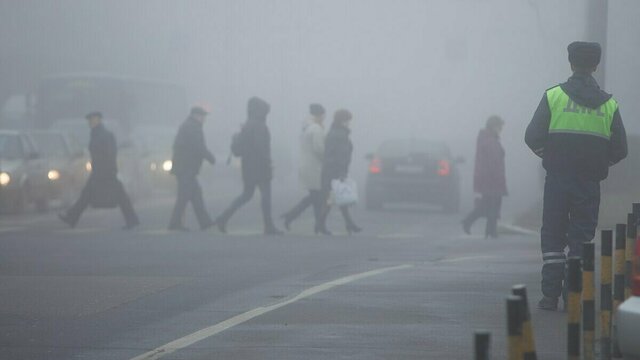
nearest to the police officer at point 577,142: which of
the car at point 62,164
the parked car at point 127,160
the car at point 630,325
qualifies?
the car at point 630,325

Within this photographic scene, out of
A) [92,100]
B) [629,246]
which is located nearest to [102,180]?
[629,246]

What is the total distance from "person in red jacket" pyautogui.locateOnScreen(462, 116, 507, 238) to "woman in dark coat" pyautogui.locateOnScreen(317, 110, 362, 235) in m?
1.83

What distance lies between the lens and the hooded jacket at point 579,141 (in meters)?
9.96

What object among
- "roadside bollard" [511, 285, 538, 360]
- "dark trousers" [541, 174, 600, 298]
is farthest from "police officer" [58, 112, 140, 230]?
"roadside bollard" [511, 285, 538, 360]

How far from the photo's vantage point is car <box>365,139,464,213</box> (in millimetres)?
27578

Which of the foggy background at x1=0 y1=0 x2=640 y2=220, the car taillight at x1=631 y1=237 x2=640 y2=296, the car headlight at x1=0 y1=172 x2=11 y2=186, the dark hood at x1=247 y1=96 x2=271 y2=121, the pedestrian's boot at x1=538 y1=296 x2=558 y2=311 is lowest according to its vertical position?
the pedestrian's boot at x1=538 y1=296 x2=558 y2=311

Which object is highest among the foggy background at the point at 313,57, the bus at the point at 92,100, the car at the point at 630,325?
the foggy background at the point at 313,57

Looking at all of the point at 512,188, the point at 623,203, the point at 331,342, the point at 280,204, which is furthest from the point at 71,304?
the point at 512,188

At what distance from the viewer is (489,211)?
806 inches

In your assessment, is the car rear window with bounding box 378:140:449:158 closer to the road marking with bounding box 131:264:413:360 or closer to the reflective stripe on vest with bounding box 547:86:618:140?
the road marking with bounding box 131:264:413:360

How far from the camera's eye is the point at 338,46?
6894 cm

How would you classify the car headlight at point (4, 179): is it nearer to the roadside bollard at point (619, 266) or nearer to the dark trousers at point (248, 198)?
the dark trousers at point (248, 198)

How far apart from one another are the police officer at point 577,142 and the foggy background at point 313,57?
3297 cm

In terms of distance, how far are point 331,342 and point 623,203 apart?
43.5ft
